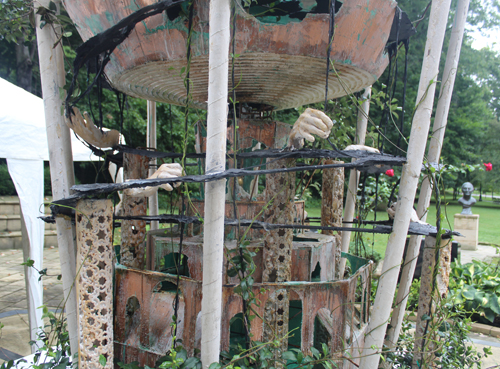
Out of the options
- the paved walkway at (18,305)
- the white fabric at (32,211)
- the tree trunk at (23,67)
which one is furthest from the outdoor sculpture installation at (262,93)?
the tree trunk at (23,67)

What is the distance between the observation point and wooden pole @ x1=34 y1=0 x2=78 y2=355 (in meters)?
2.34

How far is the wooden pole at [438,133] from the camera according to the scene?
7.98 ft

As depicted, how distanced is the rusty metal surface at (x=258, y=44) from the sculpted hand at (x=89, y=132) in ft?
1.35

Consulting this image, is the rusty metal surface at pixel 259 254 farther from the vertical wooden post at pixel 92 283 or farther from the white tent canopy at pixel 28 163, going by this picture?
the white tent canopy at pixel 28 163

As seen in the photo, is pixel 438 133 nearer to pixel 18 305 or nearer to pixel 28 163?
pixel 28 163

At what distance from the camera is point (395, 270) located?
202 cm

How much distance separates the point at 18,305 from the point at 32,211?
259 centimetres

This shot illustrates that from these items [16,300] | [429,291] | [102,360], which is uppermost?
[429,291]

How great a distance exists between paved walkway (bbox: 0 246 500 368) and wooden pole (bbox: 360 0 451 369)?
2.37 metres

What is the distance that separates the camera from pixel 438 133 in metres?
2.50

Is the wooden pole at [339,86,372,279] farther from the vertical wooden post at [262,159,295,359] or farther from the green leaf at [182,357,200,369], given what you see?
the green leaf at [182,357,200,369]

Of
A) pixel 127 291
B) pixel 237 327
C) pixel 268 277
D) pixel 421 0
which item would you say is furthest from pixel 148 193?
pixel 421 0

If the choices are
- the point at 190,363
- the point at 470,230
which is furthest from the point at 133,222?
the point at 470,230

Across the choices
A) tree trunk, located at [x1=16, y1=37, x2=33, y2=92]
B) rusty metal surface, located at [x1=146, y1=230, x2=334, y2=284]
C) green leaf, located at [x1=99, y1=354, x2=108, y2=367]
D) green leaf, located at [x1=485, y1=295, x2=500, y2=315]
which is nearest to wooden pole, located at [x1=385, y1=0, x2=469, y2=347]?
rusty metal surface, located at [x1=146, y1=230, x2=334, y2=284]
